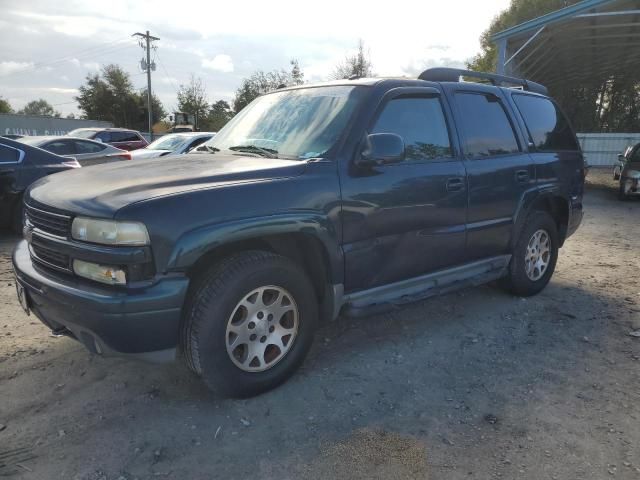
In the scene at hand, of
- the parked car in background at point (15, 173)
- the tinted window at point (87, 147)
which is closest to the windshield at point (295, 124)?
the parked car in background at point (15, 173)

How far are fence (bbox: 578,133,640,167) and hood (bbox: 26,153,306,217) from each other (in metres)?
23.4

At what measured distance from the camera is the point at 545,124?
200 inches

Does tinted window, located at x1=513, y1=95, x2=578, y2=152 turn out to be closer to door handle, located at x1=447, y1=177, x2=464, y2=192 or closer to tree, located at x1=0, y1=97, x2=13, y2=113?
door handle, located at x1=447, y1=177, x2=464, y2=192

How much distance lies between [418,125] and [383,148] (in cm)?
77

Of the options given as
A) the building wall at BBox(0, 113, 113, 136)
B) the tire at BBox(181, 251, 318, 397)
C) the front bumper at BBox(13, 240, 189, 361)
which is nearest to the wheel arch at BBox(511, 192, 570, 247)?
the tire at BBox(181, 251, 318, 397)

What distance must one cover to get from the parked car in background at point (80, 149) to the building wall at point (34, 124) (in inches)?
977

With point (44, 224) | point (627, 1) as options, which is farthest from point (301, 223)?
point (627, 1)

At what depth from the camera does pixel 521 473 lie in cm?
244

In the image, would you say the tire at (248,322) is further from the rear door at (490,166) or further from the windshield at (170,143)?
the windshield at (170,143)

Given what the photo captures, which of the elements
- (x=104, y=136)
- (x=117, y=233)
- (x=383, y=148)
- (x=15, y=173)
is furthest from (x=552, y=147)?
(x=104, y=136)

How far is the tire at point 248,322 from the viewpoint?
2.74 metres

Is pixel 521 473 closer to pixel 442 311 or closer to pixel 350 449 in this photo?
pixel 350 449

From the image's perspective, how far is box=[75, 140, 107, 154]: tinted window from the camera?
1030cm

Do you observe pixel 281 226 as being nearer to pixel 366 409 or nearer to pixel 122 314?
pixel 122 314
